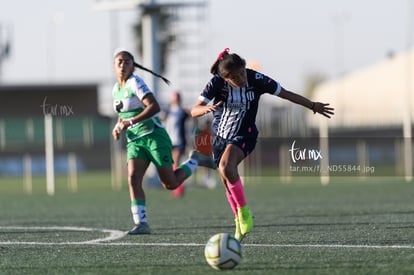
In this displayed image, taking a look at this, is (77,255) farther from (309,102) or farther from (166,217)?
(166,217)

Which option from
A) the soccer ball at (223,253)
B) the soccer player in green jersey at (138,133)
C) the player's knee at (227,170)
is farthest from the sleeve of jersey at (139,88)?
the soccer ball at (223,253)

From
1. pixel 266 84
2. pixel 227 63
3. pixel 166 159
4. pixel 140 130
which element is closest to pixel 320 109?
pixel 266 84

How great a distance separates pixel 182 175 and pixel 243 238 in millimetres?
1584

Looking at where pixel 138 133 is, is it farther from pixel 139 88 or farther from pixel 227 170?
pixel 227 170

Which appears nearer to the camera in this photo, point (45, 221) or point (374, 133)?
point (45, 221)

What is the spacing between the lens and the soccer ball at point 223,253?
738 cm

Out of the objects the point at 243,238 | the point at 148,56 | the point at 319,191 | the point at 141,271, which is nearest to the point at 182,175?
the point at 243,238

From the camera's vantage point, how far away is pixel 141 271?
7.47 meters

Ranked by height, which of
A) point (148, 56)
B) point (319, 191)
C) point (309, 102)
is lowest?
point (319, 191)

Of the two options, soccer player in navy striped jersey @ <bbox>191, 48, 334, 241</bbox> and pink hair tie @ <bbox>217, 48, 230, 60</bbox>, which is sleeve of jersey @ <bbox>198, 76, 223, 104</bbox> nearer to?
soccer player in navy striped jersey @ <bbox>191, 48, 334, 241</bbox>

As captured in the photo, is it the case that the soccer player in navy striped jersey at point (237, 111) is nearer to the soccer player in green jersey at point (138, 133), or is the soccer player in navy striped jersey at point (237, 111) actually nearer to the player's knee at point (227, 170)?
the player's knee at point (227, 170)

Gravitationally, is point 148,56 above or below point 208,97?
above

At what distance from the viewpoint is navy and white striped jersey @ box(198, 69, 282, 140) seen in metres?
9.56

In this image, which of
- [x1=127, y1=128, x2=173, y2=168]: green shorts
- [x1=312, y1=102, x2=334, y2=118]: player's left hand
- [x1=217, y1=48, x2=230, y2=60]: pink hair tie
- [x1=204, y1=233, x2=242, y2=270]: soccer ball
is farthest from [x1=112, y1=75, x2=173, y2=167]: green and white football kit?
[x1=204, y1=233, x2=242, y2=270]: soccer ball
